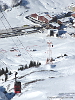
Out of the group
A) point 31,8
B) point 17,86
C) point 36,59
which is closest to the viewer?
point 17,86

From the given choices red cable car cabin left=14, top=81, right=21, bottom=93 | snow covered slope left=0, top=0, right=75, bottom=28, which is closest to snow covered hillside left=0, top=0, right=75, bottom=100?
snow covered slope left=0, top=0, right=75, bottom=28

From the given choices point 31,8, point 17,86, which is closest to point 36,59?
point 17,86

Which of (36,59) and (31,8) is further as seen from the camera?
(31,8)

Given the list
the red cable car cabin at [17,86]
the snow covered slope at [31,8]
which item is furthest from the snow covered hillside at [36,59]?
the red cable car cabin at [17,86]

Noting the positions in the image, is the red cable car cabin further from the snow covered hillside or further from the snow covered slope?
the snow covered slope

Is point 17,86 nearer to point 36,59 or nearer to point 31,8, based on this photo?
point 36,59

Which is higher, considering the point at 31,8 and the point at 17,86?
the point at 17,86

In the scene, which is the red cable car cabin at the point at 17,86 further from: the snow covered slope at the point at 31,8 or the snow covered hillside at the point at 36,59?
the snow covered slope at the point at 31,8

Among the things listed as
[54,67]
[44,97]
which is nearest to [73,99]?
[44,97]

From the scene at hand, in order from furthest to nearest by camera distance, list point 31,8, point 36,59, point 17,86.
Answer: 1. point 31,8
2. point 36,59
3. point 17,86
